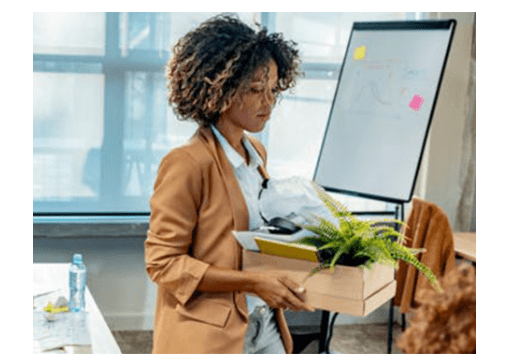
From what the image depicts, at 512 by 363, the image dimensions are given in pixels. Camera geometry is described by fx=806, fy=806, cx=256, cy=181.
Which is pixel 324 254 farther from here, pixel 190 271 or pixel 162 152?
pixel 162 152

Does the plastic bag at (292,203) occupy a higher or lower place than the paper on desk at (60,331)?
higher

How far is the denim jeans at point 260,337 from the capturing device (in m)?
2.05

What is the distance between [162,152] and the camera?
4512 millimetres

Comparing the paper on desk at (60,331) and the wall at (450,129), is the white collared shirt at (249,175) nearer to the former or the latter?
the paper on desk at (60,331)

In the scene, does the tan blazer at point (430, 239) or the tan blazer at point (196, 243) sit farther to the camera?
the tan blazer at point (430, 239)

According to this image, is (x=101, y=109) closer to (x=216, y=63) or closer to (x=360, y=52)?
(x=360, y=52)

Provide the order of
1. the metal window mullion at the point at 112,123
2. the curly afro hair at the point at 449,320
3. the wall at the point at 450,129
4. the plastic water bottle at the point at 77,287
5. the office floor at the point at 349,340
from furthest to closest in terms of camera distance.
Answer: the wall at the point at 450,129 < the metal window mullion at the point at 112,123 < the office floor at the point at 349,340 < the plastic water bottle at the point at 77,287 < the curly afro hair at the point at 449,320

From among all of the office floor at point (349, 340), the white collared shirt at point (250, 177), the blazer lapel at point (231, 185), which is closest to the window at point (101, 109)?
the office floor at point (349, 340)

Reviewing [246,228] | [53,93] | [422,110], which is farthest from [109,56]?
[246,228]

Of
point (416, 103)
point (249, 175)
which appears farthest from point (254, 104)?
point (416, 103)

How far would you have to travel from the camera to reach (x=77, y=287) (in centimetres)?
264

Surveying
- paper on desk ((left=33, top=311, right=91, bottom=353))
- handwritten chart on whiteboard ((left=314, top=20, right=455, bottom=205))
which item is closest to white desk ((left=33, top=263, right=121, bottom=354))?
paper on desk ((left=33, top=311, right=91, bottom=353))

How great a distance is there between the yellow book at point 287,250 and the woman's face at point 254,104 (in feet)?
0.94

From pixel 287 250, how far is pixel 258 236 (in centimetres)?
8
